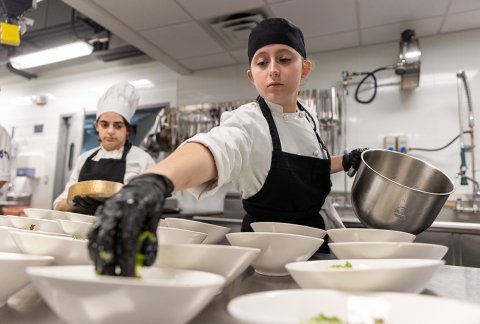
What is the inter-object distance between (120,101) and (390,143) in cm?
214

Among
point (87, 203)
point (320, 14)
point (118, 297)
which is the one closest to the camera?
point (118, 297)

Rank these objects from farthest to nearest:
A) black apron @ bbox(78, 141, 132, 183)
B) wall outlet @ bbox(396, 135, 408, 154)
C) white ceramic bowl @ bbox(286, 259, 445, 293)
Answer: wall outlet @ bbox(396, 135, 408, 154) → black apron @ bbox(78, 141, 132, 183) → white ceramic bowl @ bbox(286, 259, 445, 293)

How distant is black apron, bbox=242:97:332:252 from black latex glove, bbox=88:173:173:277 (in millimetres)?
728

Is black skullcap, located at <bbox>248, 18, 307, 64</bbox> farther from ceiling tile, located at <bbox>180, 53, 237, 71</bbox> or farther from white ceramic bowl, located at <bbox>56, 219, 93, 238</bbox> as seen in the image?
ceiling tile, located at <bbox>180, 53, 237, 71</bbox>

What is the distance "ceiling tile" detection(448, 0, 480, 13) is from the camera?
7.75ft

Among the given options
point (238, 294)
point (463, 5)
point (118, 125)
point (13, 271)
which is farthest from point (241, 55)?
point (13, 271)

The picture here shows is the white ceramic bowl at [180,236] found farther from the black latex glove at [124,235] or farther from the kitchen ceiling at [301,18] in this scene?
the kitchen ceiling at [301,18]

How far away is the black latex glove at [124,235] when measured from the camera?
0.44m

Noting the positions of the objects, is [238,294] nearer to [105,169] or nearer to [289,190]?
[289,190]

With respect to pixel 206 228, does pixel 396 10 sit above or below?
above

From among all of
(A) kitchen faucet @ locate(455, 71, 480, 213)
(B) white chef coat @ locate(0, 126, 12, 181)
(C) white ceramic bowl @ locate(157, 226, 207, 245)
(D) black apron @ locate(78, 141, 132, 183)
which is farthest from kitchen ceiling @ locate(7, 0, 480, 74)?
(C) white ceramic bowl @ locate(157, 226, 207, 245)

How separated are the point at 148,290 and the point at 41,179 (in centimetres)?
473

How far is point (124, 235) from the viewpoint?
45 cm

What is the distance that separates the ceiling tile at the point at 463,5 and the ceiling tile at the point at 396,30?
132mm
